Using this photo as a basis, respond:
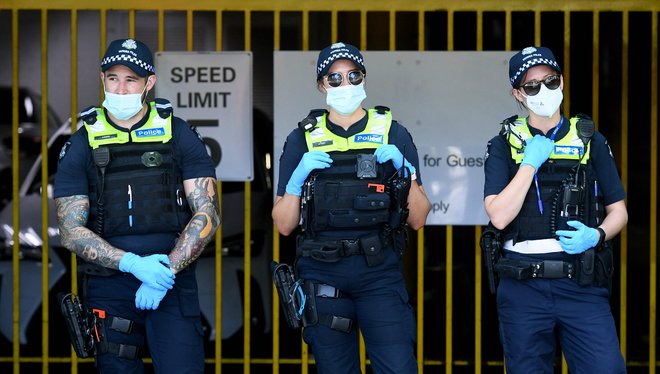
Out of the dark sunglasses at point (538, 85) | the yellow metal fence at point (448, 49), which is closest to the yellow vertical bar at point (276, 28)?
the yellow metal fence at point (448, 49)

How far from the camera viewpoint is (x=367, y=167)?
183 inches

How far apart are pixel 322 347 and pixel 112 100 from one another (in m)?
1.38

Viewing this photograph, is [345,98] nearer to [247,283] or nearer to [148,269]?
[148,269]

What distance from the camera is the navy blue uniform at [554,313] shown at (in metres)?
4.46

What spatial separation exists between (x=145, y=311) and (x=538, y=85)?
1916mm

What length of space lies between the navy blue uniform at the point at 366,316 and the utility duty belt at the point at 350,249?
0.03 metres

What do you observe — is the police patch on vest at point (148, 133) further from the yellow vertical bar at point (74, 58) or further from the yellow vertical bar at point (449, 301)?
the yellow vertical bar at point (449, 301)

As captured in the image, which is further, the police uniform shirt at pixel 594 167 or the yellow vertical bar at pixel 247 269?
the yellow vertical bar at pixel 247 269

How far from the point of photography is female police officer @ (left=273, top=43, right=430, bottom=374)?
15.1ft

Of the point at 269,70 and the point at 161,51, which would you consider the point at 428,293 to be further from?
the point at 161,51

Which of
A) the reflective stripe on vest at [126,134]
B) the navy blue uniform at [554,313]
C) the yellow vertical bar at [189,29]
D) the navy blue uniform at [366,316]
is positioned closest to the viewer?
the navy blue uniform at [554,313]

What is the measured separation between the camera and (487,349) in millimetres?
7473

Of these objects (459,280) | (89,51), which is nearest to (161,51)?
(459,280)
